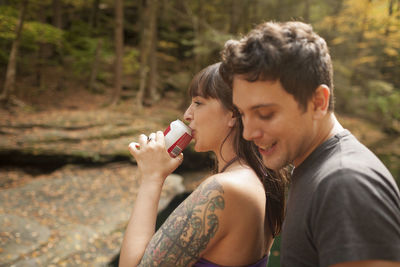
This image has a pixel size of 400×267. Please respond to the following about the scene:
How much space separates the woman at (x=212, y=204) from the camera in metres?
1.63

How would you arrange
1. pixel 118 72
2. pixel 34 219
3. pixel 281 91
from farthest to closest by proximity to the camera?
pixel 118 72 < pixel 34 219 < pixel 281 91

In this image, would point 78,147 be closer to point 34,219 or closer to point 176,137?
point 34,219

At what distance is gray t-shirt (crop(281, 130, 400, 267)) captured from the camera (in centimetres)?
105

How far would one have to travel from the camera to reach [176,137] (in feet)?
6.80

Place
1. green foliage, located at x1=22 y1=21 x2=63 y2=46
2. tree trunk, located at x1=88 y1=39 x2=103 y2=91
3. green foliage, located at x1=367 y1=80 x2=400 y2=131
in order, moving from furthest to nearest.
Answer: tree trunk, located at x1=88 y1=39 x2=103 y2=91, green foliage, located at x1=367 y1=80 x2=400 y2=131, green foliage, located at x1=22 y1=21 x2=63 y2=46

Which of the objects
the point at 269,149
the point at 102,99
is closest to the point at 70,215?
the point at 269,149

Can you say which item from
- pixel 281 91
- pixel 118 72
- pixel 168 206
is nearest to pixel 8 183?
pixel 168 206

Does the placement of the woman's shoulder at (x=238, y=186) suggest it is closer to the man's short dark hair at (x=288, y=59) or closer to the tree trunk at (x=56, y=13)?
the man's short dark hair at (x=288, y=59)

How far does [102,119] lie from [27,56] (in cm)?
803

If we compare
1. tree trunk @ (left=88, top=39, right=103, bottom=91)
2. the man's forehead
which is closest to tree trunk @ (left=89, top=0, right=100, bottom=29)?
tree trunk @ (left=88, top=39, right=103, bottom=91)

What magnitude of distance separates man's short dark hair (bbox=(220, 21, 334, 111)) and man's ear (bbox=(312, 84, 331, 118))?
0.02 meters

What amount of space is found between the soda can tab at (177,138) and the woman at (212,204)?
4cm

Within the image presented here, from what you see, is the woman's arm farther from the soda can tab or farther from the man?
the man

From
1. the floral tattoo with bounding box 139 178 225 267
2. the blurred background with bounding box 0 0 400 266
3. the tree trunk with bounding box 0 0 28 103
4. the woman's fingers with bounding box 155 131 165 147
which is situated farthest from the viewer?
the tree trunk with bounding box 0 0 28 103
